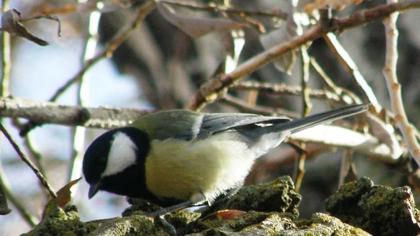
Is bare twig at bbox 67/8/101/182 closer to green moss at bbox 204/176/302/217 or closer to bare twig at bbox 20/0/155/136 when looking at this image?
bare twig at bbox 20/0/155/136

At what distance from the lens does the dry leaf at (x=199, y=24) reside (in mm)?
2779

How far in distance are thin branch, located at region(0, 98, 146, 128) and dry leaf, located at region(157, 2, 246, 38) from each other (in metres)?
0.40

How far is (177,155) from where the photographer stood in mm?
2625

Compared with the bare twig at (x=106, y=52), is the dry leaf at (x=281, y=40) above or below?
above

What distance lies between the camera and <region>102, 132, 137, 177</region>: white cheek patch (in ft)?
8.61

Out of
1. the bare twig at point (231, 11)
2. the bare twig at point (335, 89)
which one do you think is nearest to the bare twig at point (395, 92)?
the bare twig at point (335, 89)

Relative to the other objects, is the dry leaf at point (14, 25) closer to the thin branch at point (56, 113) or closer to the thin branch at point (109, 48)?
the thin branch at point (56, 113)

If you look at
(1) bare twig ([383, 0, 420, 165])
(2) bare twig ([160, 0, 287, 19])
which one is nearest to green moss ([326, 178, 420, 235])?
(1) bare twig ([383, 0, 420, 165])

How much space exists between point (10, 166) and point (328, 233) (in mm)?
3818

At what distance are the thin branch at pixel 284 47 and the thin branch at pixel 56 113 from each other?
1.15 ft

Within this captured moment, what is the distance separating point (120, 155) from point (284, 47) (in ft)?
2.12

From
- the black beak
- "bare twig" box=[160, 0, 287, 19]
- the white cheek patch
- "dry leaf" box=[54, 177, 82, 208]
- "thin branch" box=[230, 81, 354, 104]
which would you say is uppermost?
"bare twig" box=[160, 0, 287, 19]

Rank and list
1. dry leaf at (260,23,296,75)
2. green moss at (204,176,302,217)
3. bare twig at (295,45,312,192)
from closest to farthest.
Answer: green moss at (204,176,302,217) → dry leaf at (260,23,296,75) → bare twig at (295,45,312,192)

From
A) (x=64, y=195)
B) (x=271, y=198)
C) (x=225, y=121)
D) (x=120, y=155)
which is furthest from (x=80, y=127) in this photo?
(x=271, y=198)
